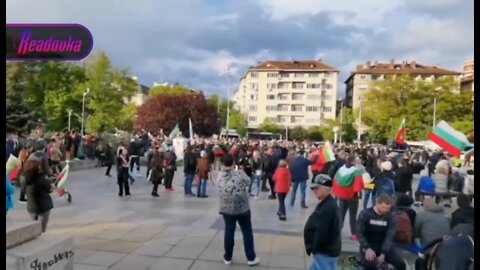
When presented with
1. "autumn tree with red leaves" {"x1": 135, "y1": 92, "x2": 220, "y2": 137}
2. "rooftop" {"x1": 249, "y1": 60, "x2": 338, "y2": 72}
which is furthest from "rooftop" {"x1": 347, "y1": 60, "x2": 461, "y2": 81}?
"autumn tree with red leaves" {"x1": 135, "y1": 92, "x2": 220, "y2": 137}

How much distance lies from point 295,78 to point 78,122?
7476 cm

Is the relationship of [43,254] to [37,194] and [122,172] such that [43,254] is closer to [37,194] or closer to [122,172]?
[37,194]

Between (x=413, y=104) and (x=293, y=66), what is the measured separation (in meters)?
60.5

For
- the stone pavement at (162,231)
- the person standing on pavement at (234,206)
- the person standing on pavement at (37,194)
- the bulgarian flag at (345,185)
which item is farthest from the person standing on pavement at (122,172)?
the person standing on pavement at (234,206)

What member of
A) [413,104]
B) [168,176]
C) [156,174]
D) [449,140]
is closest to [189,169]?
[156,174]

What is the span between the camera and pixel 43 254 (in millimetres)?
4535

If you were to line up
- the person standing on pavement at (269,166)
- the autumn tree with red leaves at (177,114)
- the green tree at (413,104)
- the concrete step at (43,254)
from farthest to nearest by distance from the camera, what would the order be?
the green tree at (413,104) → the autumn tree with red leaves at (177,114) → the person standing on pavement at (269,166) → the concrete step at (43,254)

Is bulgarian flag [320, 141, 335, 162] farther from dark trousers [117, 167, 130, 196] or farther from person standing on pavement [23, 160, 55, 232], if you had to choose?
person standing on pavement [23, 160, 55, 232]

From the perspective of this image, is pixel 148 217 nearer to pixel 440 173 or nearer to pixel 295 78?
pixel 440 173

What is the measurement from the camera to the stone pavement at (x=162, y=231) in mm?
6793

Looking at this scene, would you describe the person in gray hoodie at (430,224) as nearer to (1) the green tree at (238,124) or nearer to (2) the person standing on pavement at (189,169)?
(2) the person standing on pavement at (189,169)

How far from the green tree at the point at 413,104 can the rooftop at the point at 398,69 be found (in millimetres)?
48923

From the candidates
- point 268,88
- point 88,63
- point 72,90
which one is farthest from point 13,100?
point 268,88

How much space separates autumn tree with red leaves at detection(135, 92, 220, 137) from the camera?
61438mm
